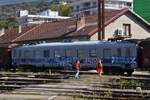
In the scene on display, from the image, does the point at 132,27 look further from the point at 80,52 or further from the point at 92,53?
the point at 92,53

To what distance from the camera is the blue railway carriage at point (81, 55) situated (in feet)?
117

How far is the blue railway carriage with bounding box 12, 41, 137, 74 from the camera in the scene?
117 feet

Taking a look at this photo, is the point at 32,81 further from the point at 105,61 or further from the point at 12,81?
the point at 105,61

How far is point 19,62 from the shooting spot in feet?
152

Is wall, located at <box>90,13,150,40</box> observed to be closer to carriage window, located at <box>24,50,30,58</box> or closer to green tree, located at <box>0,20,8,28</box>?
carriage window, located at <box>24,50,30,58</box>

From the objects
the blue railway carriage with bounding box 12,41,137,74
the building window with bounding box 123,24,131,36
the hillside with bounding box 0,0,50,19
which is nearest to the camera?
the hillside with bounding box 0,0,50,19

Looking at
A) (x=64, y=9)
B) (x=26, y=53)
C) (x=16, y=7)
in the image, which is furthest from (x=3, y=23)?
(x=26, y=53)

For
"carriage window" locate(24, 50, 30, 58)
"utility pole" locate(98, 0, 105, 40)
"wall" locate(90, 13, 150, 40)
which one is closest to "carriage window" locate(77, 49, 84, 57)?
"utility pole" locate(98, 0, 105, 40)

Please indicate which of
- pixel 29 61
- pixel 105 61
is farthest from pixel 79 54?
pixel 29 61

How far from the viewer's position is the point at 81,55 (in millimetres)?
39125

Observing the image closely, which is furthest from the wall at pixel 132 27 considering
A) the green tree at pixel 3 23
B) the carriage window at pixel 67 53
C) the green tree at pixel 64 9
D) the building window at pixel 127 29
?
the green tree at pixel 64 9

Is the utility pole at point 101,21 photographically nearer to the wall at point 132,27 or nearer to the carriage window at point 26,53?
the carriage window at point 26,53

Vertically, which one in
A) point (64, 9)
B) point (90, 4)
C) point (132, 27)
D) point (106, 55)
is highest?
point (90, 4)

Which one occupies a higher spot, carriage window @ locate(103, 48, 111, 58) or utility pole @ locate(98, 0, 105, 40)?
utility pole @ locate(98, 0, 105, 40)
